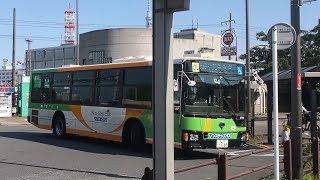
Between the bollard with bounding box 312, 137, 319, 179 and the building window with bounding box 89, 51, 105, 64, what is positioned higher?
the building window with bounding box 89, 51, 105, 64

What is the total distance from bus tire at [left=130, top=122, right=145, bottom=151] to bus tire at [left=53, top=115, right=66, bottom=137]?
440 cm

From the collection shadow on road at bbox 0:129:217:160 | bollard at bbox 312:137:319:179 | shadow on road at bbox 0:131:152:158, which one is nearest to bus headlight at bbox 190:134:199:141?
shadow on road at bbox 0:129:217:160

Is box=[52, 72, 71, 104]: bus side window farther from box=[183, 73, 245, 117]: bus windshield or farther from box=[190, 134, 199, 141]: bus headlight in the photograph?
box=[190, 134, 199, 141]: bus headlight

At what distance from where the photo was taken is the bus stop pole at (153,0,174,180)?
19.0ft

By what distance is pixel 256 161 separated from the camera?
1277cm

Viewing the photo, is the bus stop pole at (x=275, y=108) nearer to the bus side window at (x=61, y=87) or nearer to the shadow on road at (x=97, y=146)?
the shadow on road at (x=97, y=146)

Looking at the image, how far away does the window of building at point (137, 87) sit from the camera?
1401 cm

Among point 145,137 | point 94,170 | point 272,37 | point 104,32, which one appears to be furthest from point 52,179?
point 104,32

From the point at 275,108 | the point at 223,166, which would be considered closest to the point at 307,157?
the point at 275,108

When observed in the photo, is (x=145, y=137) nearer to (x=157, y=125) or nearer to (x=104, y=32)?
(x=157, y=125)

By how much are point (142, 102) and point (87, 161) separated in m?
2.57

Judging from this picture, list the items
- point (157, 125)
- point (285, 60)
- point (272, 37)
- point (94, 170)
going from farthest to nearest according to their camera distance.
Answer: point (285, 60), point (94, 170), point (272, 37), point (157, 125)

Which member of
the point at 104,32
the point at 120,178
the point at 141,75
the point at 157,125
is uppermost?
the point at 104,32

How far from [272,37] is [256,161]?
20.0 feet
